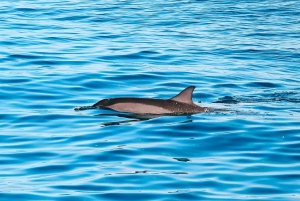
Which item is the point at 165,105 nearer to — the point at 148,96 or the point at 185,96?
the point at 185,96

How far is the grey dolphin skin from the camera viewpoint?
14.2 meters

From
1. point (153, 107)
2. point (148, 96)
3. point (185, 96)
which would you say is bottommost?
point (148, 96)

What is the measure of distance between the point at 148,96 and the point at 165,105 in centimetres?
207

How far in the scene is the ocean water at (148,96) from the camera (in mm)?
9969

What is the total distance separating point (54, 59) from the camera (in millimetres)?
20531

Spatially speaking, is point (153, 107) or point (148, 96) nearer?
point (153, 107)

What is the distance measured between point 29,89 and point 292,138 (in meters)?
6.55

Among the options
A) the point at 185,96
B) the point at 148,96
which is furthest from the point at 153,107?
the point at 148,96

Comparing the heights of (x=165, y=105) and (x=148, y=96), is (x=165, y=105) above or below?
above

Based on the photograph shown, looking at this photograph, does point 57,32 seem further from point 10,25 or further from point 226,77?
point 226,77

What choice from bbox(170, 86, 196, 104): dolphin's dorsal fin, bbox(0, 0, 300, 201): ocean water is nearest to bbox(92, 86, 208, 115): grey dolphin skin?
bbox(170, 86, 196, 104): dolphin's dorsal fin

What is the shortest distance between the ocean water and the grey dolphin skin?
0.30 metres

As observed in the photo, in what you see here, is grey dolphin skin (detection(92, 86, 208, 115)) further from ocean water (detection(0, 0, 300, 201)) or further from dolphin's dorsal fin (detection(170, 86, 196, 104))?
ocean water (detection(0, 0, 300, 201))

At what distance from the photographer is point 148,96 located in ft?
53.4
